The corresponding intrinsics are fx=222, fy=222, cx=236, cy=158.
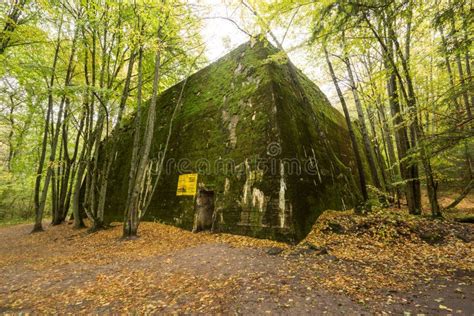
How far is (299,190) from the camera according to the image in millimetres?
6891

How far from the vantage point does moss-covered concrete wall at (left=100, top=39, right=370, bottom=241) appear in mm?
6805

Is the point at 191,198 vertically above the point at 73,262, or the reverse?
the point at 191,198

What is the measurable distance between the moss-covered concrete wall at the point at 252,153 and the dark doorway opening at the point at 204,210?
1.18 ft

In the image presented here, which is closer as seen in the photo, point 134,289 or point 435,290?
point 435,290

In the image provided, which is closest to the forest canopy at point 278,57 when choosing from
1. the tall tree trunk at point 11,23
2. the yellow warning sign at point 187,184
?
the tall tree trunk at point 11,23

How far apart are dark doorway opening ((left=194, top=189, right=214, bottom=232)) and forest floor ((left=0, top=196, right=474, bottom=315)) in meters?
0.76

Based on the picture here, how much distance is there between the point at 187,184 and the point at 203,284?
209 inches

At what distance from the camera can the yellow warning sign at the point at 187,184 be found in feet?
28.9

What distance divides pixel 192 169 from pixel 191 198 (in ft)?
3.99

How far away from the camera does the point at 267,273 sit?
428 centimetres

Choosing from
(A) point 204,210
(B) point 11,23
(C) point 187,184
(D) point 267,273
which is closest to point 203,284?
(D) point 267,273

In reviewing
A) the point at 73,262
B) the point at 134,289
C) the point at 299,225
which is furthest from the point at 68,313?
the point at 299,225

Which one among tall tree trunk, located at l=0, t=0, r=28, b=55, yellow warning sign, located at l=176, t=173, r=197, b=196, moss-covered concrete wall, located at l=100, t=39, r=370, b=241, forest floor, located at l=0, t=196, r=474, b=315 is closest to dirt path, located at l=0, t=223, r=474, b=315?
forest floor, located at l=0, t=196, r=474, b=315

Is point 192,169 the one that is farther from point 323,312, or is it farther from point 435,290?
point 435,290
